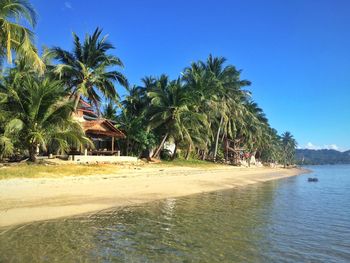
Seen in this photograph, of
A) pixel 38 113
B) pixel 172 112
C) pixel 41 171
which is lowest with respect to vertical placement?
pixel 41 171

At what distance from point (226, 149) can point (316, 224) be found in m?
42.7

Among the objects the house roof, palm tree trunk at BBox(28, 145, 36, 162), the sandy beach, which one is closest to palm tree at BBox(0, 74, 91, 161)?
palm tree trunk at BBox(28, 145, 36, 162)

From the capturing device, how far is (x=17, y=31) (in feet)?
48.7

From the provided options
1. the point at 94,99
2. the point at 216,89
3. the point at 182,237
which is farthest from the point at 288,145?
the point at 182,237

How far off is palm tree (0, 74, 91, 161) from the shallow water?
8.85 meters

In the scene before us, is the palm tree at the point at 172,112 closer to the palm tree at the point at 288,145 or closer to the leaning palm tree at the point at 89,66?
the leaning palm tree at the point at 89,66

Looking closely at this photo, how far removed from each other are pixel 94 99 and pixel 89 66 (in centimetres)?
262

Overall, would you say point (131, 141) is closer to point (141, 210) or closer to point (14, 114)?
point (14, 114)

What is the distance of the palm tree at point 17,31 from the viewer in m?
14.6

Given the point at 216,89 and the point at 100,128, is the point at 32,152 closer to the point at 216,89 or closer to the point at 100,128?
the point at 100,128

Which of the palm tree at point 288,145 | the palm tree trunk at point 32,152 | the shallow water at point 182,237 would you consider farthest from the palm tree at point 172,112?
the palm tree at point 288,145

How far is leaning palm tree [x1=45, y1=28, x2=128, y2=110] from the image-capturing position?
1025 inches

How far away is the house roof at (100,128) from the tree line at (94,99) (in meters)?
1.48

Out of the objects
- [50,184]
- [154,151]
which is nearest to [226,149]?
[154,151]
